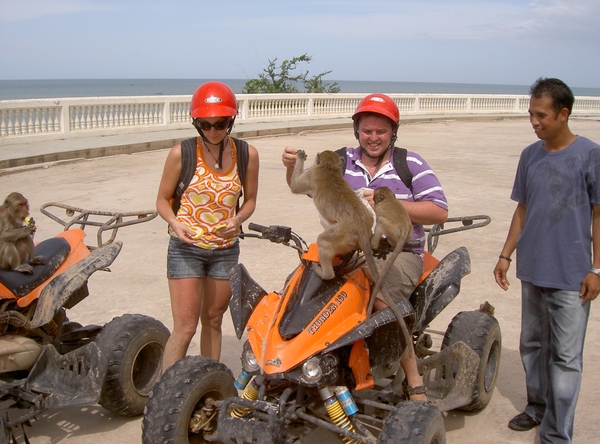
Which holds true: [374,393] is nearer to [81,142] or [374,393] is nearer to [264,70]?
[81,142]

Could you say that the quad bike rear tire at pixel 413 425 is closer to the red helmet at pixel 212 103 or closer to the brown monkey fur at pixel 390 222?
the brown monkey fur at pixel 390 222

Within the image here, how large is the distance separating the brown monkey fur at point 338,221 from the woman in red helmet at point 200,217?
0.73m

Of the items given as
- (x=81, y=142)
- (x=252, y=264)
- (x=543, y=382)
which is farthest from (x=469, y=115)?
(x=543, y=382)

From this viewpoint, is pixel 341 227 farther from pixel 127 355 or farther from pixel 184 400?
pixel 127 355

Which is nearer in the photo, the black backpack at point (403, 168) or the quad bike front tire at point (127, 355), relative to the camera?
the black backpack at point (403, 168)

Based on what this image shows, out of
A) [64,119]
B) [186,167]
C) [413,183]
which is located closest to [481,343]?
[413,183]

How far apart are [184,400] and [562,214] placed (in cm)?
240

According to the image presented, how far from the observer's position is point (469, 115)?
35500 mm

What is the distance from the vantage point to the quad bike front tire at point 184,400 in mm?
3410

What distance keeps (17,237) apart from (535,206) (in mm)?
3296

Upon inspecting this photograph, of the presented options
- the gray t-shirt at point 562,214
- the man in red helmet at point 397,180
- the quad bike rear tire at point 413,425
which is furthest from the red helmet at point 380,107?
the quad bike rear tire at point 413,425

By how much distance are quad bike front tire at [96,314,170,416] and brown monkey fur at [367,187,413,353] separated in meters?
1.77

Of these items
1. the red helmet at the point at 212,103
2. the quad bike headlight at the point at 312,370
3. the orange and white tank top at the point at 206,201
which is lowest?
the quad bike headlight at the point at 312,370

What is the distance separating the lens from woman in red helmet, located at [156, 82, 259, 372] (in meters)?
4.24
